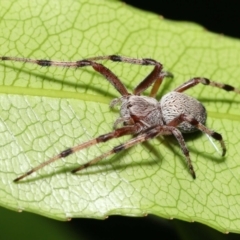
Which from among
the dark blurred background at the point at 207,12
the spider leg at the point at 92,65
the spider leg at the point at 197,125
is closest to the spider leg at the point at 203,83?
the spider leg at the point at 197,125

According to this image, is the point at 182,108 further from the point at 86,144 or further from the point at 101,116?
the point at 86,144

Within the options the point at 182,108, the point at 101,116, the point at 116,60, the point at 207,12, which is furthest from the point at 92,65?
the point at 207,12

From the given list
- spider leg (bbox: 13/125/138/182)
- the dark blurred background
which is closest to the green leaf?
spider leg (bbox: 13/125/138/182)

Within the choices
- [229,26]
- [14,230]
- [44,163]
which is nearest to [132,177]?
[44,163]

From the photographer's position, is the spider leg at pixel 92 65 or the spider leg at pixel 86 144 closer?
the spider leg at pixel 86 144

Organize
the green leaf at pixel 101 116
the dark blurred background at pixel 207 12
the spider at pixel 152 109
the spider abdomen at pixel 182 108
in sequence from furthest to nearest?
the dark blurred background at pixel 207 12 → the spider abdomen at pixel 182 108 → the spider at pixel 152 109 → the green leaf at pixel 101 116

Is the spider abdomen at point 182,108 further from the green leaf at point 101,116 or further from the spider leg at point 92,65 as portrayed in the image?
the spider leg at point 92,65

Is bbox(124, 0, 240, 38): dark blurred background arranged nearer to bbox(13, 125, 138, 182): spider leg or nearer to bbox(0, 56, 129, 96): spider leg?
bbox(0, 56, 129, 96): spider leg
